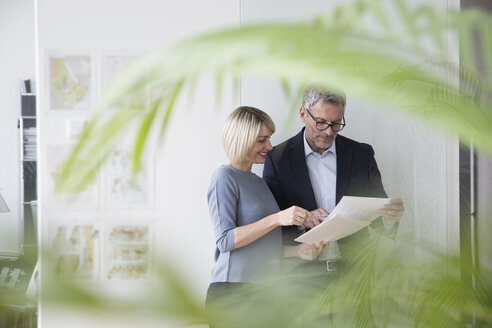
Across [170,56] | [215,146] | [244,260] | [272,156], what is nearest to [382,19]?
[170,56]

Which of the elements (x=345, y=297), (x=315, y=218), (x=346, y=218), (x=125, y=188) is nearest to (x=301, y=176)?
(x=315, y=218)

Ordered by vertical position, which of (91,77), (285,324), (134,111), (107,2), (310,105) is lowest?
(285,324)

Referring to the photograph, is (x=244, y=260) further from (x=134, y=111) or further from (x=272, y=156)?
(x=134, y=111)

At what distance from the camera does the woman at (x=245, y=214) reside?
257cm

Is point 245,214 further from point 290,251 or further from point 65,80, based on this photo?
point 65,80

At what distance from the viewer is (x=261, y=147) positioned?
2.73 meters

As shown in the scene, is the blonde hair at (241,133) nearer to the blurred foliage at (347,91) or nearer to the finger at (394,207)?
the finger at (394,207)

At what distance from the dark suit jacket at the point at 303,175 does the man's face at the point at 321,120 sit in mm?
67

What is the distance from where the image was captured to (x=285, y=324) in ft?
1.19

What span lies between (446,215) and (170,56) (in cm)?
350

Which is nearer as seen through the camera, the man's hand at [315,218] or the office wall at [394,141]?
the man's hand at [315,218]

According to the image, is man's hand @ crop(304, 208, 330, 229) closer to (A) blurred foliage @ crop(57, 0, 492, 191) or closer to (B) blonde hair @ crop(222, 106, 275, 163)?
(B) blonde hair @ crop(222, 106, 275, 163)

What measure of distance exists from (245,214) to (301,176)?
1.17 feet

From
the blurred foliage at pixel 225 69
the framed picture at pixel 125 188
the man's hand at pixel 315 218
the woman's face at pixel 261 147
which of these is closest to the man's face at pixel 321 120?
the woman's face at pixel 261 147
